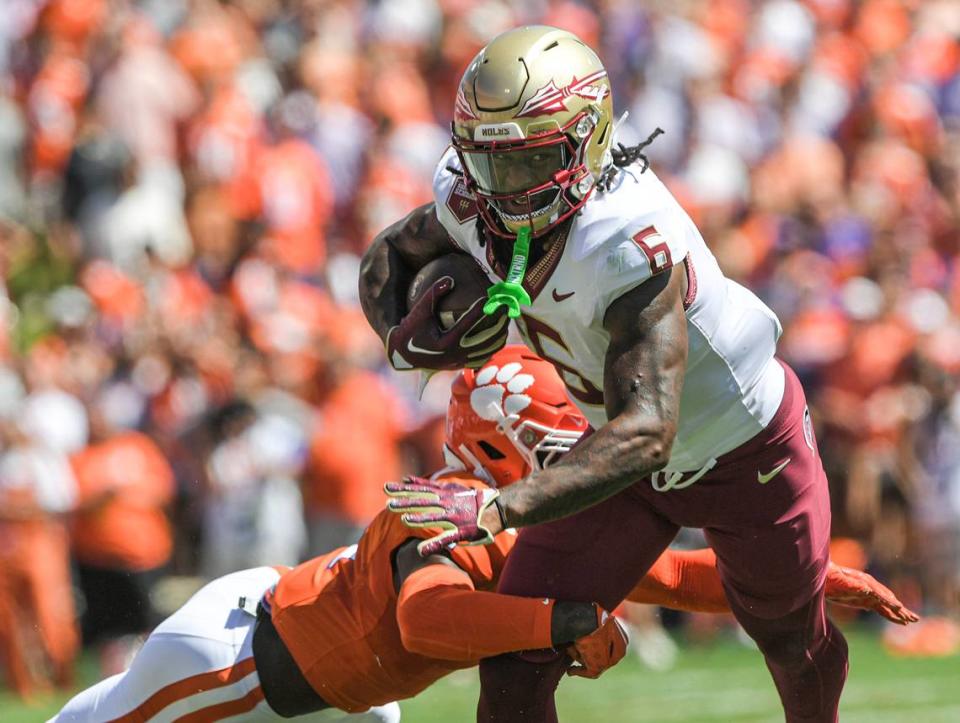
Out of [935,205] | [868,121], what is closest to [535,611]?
[935,205]

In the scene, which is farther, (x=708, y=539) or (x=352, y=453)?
(x=352, y=453)

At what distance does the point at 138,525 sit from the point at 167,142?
2703 mm

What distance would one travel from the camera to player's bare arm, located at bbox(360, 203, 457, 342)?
171 inches

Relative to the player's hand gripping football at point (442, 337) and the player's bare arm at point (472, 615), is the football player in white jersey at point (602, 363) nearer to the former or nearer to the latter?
the player's hand gripping football at point (442, 337)

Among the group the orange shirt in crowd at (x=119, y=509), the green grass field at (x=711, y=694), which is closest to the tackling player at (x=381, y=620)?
the green grass field at (x=711, y=694)

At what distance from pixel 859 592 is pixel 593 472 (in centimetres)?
131

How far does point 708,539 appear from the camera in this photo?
4367 millimetres

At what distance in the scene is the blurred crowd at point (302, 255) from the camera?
27.1ft

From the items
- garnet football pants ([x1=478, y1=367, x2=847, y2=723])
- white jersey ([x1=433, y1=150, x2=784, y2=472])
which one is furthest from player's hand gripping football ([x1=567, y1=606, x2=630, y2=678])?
white jersey ([x1=433, y1=150, x2=784, y2=472])

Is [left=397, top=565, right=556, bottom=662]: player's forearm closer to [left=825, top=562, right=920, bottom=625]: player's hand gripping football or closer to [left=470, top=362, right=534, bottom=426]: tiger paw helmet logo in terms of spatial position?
[left=470, top=362, right=534, bottom=426]: tiger paw helmet logo

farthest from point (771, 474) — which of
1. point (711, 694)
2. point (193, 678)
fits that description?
point (711, 694)

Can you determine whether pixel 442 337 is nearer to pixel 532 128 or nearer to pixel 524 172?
pixel 524 172

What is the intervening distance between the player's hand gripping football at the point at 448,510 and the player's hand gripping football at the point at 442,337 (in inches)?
20.5

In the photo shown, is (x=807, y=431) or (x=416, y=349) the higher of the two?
(x=416, y=349)
